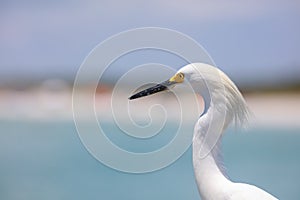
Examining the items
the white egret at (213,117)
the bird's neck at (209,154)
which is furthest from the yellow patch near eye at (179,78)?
the bird's neck at (209,154)

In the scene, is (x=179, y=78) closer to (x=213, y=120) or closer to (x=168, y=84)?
(x=168, y=84)

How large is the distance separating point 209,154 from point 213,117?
0.10 m

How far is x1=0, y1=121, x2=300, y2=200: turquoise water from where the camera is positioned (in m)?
2.63

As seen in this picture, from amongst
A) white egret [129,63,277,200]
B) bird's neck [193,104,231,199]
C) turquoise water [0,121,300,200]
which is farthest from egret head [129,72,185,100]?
turquoise water [0,121,300,200]

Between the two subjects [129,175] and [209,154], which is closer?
[209,154]

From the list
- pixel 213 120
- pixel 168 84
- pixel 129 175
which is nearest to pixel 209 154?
pixel 213 120

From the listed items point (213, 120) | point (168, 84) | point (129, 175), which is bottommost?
point (129, 175)

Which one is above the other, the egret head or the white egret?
the egret head

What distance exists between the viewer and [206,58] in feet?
5.36

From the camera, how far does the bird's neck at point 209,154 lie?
1.42 m

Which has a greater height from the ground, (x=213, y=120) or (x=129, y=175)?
(x=213, y=120)

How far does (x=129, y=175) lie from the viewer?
271 centimetres

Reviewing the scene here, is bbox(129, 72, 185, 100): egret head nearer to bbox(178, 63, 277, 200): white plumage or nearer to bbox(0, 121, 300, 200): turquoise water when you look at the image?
bbox(178, 63, 277, 200): white plumage

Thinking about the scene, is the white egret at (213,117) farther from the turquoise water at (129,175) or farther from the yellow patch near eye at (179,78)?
the turquoise water at (129,175)
